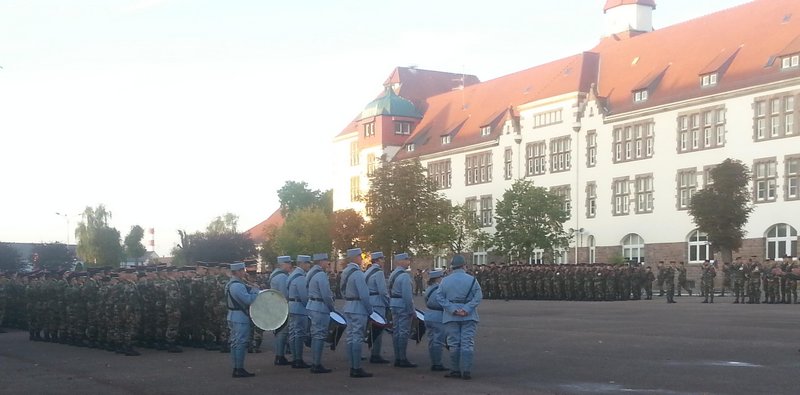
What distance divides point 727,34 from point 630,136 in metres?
8.07

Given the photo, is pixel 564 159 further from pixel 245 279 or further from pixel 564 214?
pixel 245 279

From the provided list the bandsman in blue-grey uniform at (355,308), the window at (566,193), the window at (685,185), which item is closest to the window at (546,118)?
the window at (566,193)

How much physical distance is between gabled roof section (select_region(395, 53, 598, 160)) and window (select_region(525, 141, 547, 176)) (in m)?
3.06

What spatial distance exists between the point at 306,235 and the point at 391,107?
13.1 m

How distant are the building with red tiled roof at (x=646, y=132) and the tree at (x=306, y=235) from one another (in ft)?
37.3

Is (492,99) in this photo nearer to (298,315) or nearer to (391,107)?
(391,107)

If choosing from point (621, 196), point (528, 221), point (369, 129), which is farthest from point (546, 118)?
point (369, 129)

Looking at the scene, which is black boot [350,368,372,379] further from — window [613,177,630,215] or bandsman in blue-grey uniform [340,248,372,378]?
window [613,177,630,215]

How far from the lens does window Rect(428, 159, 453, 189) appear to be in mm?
76125

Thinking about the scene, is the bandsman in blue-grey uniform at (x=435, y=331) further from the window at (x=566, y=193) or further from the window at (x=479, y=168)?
the window at (x=479, y=168)

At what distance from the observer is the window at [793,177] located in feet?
159

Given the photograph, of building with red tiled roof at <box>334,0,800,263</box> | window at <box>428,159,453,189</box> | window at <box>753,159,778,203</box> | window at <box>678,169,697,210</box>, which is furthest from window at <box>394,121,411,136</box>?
window at <box>753,159,778,203</box>

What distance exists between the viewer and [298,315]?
1595cm

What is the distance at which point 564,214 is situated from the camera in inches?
2211
